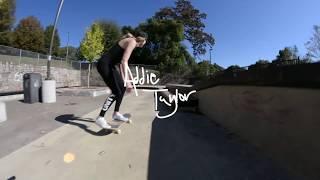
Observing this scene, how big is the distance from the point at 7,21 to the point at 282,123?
56641mm

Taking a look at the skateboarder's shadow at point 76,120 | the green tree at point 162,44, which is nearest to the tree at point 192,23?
the green tree at point 162,44

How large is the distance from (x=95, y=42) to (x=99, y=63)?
103 ft

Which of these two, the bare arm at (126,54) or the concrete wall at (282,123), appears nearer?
the concrete wall at (282,123)

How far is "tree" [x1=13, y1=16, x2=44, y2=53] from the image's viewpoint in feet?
199

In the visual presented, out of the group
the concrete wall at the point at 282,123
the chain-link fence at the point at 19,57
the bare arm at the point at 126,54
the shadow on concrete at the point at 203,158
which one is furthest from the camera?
the chain-link fence at the point at 19,57

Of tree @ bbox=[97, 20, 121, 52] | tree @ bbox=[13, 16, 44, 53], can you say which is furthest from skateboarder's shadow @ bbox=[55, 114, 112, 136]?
tree @ bbox=[97, 20, 121, 52]

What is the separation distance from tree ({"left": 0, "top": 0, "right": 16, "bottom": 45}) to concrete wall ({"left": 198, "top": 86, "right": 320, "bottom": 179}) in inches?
2045

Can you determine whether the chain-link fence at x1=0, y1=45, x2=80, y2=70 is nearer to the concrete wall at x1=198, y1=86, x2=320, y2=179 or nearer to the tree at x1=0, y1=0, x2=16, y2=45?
the concrete wall at x1=198, y1=86, x2=320, y2=179

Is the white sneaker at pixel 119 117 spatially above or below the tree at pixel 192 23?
below

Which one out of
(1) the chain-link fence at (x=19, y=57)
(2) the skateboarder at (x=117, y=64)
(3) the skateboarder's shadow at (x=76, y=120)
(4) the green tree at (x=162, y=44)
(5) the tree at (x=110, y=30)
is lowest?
(3) the skateboarder's shadow at (x=76, y=120)

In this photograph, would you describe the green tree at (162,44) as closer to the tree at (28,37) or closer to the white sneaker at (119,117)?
the tree at (28,37)

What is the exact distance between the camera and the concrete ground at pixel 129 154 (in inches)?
179

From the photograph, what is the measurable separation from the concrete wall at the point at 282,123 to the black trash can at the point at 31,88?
7505 mm

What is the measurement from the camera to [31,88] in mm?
12242
